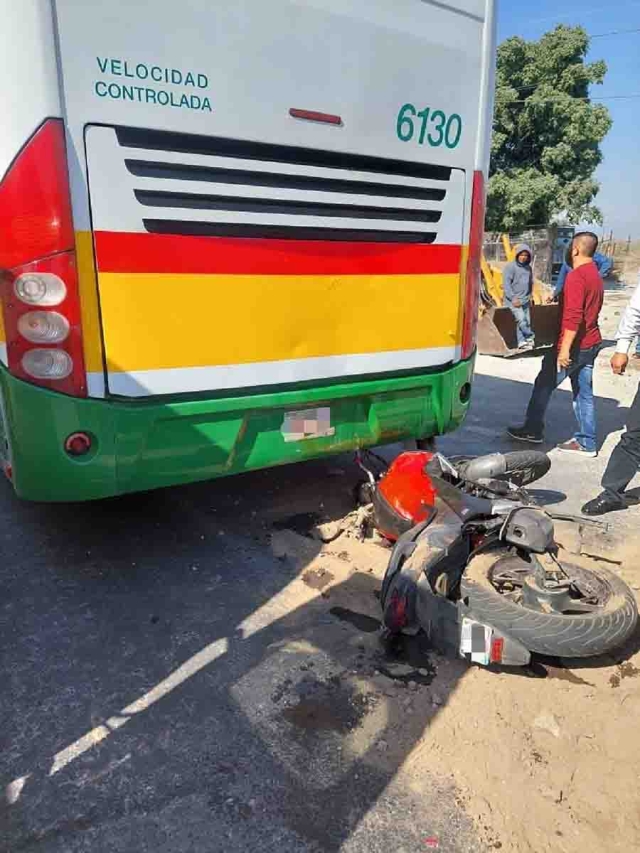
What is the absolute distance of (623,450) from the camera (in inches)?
177

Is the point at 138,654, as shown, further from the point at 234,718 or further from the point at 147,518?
the point at 147,518

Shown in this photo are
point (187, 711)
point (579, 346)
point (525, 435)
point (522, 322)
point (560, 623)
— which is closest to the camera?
point (187, 711)

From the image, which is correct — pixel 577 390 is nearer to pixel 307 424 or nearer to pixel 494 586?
pixel 307 424

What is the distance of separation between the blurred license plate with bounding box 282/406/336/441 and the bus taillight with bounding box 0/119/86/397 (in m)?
1.12

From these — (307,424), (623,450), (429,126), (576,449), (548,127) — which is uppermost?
(548,127)

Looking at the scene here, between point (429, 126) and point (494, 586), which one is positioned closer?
point (494, 586)

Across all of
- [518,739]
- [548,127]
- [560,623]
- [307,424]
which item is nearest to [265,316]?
[307,424]

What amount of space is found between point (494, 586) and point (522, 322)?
31.8 feet

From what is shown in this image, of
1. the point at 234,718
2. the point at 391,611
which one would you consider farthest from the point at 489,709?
the point at 234,718

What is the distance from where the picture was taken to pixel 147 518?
13.8 ft

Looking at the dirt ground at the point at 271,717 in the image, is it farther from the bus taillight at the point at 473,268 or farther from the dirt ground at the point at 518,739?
the bus taillight at the point at 473,268

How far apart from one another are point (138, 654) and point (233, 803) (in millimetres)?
946

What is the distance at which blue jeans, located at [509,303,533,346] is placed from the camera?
1156 centimetres

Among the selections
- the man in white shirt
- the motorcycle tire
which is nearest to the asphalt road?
the motorcycle tire
